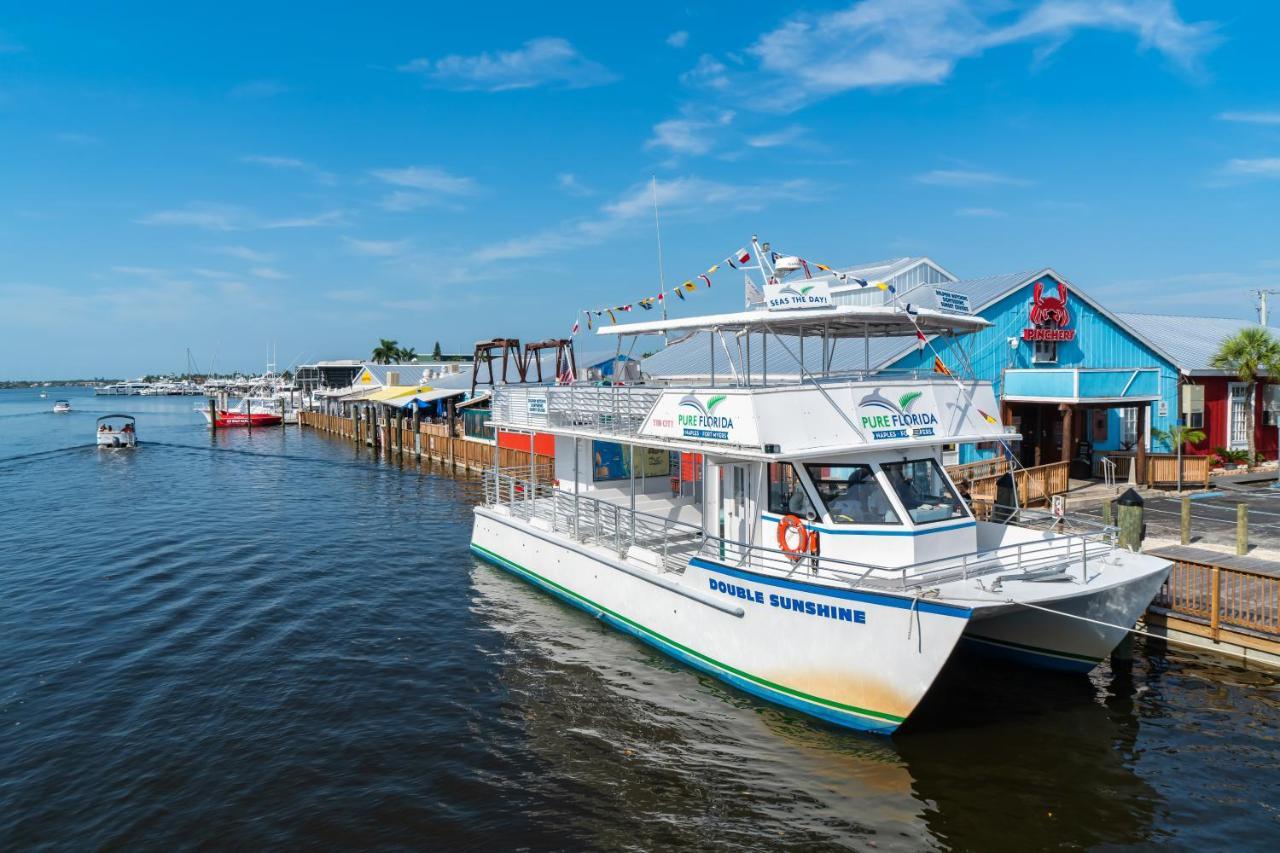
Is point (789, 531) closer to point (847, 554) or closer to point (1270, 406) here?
point (847, 554)

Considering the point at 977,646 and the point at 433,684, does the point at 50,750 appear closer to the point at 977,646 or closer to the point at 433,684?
the point at 433,684

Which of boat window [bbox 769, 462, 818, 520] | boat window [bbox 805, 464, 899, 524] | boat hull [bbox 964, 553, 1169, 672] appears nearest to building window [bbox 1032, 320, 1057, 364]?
boat hull [bbox 964, 553, 1169, 672]

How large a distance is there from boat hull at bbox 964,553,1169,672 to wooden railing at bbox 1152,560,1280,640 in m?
1.95

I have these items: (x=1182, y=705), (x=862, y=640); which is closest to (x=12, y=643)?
(x=862, y=640)

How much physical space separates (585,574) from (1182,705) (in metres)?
10.2

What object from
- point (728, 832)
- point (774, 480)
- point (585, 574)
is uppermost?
point (774, 480)

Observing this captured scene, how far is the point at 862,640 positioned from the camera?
10141 millimetres

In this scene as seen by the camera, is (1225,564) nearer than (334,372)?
Yes

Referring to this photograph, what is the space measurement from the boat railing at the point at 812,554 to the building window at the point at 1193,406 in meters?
12.9

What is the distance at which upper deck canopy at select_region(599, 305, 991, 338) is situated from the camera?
11539 millimetres

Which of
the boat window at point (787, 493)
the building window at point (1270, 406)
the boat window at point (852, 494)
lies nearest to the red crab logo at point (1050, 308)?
the building window at point (1270, 406)

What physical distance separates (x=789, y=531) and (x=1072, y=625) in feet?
14.5

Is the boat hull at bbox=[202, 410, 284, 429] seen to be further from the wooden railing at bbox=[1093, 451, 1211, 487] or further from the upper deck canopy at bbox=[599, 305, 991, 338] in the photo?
the wooden railing at bbox=[1093, 451, 1211, 487]

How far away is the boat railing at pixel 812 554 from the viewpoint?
1069 cm
